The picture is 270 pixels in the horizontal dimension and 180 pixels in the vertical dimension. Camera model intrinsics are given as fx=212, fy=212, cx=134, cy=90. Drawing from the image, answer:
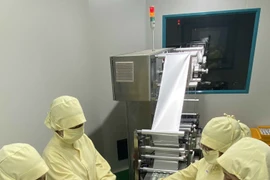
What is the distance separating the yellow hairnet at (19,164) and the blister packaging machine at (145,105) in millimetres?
596

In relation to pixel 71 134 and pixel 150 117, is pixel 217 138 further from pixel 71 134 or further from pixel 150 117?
pixel 150 117

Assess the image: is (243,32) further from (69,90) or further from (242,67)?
(69,90)

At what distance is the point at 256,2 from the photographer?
2.72m

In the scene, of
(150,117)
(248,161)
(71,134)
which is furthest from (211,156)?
(150,117)

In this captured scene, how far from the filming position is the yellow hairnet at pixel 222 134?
108 cm

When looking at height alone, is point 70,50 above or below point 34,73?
above

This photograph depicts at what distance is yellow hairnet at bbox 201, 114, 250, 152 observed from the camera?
1.08m

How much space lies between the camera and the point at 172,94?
1586 mm

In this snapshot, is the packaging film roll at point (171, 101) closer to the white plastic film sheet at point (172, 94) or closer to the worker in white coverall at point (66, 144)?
the white plastic film sheet at point (172, 94)

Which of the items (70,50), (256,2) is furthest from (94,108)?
(256,2)

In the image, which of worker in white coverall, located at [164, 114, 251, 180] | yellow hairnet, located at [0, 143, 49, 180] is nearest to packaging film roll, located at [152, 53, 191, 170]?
worker in white coverall, located at [164, 114, 251, 180]

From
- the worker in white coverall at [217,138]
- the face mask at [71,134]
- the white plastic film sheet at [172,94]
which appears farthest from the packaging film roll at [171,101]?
the face mask at [71,134]

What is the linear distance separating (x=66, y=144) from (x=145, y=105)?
1.06 metres

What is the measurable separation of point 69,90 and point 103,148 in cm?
116
